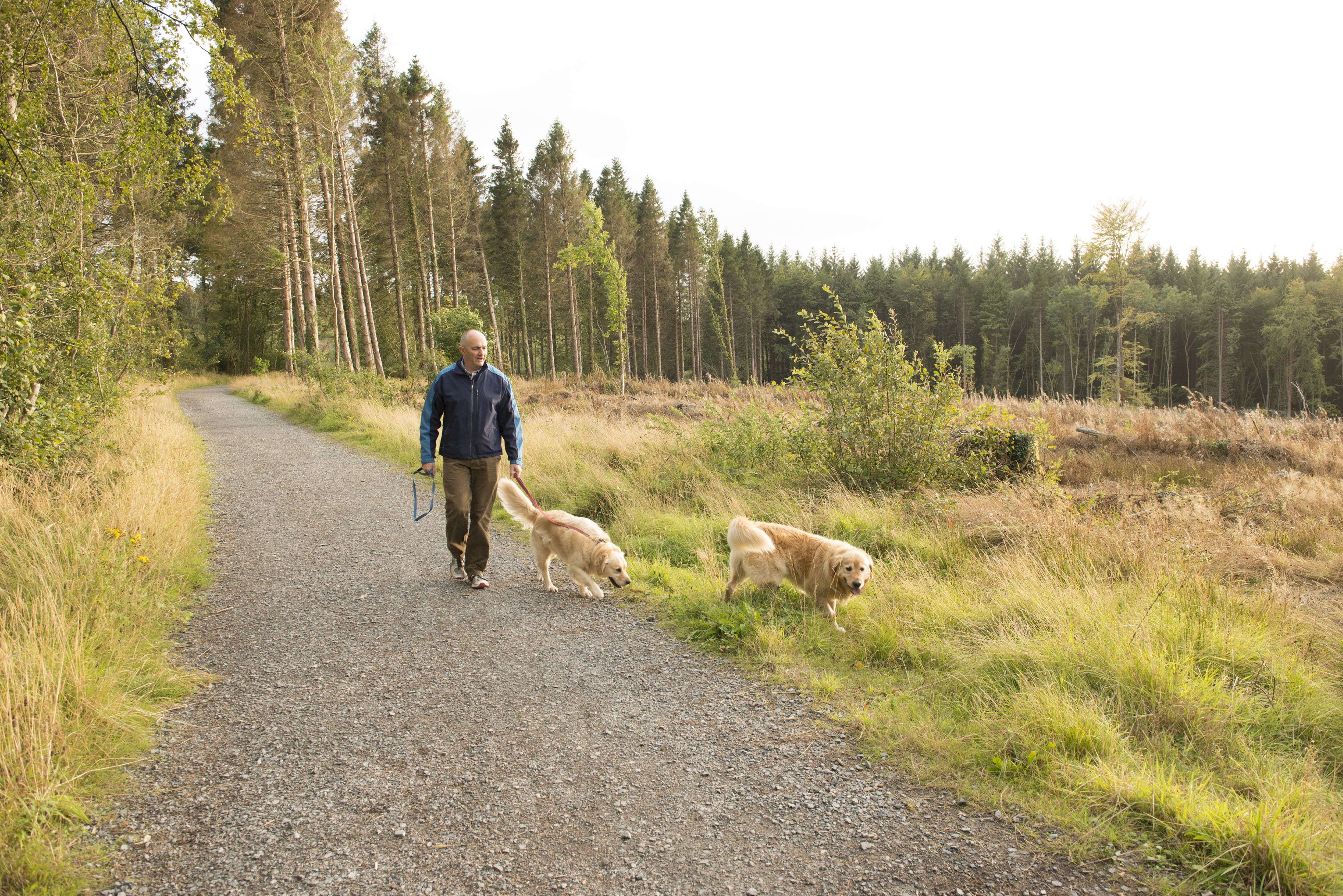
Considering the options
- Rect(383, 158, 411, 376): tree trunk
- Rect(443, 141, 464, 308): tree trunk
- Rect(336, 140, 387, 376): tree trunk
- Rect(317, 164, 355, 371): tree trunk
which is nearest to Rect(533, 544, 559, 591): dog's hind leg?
Rect(336, 140, 387, 376): tree trunk

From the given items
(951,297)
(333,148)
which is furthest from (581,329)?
(951,297)

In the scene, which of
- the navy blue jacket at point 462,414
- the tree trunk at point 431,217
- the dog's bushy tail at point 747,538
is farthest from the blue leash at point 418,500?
the tree trunk at point 431,217

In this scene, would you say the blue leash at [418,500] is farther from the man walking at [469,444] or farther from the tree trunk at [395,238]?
the tree trunk at [395,238]

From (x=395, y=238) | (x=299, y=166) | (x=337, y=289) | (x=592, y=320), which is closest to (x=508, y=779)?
(x=299, y=166)

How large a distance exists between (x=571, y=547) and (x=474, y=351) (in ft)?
6.82

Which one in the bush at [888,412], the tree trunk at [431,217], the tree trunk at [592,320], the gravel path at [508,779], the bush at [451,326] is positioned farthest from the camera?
the tree trunk at [592,320]

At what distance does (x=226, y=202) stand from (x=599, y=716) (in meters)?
7.84

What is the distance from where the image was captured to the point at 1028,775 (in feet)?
9.71

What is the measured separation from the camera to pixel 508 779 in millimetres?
3031

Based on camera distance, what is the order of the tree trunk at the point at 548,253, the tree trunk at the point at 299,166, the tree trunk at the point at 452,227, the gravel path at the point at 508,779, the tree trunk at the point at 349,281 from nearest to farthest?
1. the gravel path at the point at 508,779
2. the tree trunk at the point at 299,166
3. the tree trunk at the point at 349,281
4. the tree trunk at the point at 452,227
5. the tree trunk at the point at 548,253

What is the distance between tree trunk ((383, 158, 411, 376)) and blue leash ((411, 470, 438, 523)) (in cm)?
1867

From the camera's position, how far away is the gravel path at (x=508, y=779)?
2422mm

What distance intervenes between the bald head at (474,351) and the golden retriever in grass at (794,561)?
290cm

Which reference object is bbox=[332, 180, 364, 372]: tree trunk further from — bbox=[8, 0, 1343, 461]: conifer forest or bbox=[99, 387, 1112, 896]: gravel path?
bbox=[99, 387, 1112, 896]: gravel path
